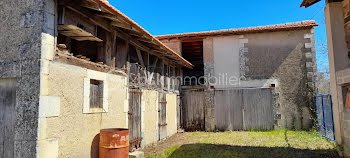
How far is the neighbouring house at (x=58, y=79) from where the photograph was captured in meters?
3.20

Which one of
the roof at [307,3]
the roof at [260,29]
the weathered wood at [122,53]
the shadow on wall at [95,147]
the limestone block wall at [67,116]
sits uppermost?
the roof at [260,29]

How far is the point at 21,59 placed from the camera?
11.0 ft

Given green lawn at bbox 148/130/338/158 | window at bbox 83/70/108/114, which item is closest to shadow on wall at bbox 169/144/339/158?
green lawn at bbox 148/130/338/158

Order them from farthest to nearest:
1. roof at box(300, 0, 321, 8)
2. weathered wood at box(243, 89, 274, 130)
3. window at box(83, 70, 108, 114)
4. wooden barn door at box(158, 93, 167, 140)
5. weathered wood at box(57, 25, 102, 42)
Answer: weathered wood at box(243, 89, 274, 130)
wooden barn door at box(158, 93, 167, 140)
roof at box(300, 0, 321, 8)
window at box(83, 70, 108, 114)
weathered wood at box(57, 25, 102, 42)

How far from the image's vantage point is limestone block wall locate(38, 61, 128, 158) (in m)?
3.21

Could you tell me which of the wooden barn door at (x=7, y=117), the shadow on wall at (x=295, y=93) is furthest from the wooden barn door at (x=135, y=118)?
the shadow on wall at (x=295, y=93)

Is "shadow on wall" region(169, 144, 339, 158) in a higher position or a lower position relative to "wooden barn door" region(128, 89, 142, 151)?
lower

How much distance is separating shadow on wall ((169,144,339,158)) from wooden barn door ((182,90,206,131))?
367 cm

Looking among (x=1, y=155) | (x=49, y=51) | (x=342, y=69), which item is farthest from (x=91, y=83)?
(x=342, y=69)

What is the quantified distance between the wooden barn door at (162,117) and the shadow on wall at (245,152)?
130cm

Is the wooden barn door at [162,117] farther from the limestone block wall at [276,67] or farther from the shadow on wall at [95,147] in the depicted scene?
the shadow on wall at [95,147]

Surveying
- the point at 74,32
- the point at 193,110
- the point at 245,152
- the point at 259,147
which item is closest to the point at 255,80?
the point at 193,110

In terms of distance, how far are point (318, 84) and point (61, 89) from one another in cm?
1020

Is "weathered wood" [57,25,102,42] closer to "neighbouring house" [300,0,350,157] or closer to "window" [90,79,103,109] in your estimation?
"window" [90,79,103,109]
